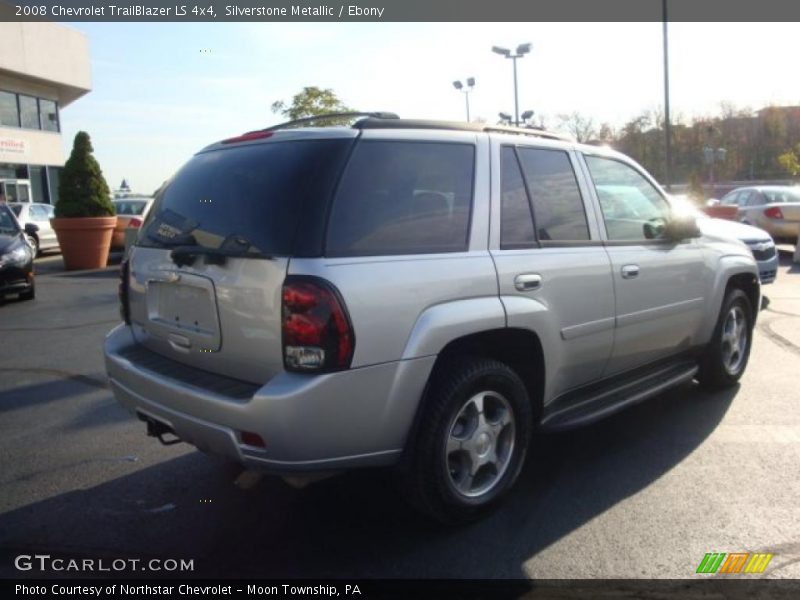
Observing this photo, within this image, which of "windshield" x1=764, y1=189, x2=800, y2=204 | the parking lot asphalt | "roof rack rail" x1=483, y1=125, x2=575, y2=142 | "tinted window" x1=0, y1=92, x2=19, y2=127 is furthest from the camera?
"tinted window" x1=0, y1=92, x2=19, y2=127

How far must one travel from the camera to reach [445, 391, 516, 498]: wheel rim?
3383mm

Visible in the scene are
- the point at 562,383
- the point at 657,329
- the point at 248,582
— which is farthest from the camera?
the point at 657,329

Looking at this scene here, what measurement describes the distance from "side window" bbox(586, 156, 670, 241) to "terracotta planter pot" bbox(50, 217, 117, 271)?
41.8 feet

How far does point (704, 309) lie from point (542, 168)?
185 centimetres

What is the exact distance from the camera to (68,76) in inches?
1407

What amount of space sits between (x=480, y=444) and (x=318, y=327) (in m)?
1.10

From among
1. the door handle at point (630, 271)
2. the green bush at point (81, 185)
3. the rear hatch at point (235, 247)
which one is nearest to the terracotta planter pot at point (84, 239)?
the green bush at point (81, 185)

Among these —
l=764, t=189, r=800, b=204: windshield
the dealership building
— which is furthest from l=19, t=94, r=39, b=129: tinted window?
l=764, t=189, r=800, b=204: windshield

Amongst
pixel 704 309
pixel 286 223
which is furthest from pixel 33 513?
pixel 704 309

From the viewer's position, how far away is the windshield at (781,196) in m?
16.2

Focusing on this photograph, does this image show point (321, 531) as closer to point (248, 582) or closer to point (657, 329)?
point (248, 582)

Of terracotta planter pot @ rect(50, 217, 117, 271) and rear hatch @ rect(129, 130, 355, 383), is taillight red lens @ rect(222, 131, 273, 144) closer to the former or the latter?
rear hatch @ rect(129, 130, 355, 383)

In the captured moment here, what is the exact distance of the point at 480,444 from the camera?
3457 millimetres

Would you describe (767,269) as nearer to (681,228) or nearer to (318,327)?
(681,228)
